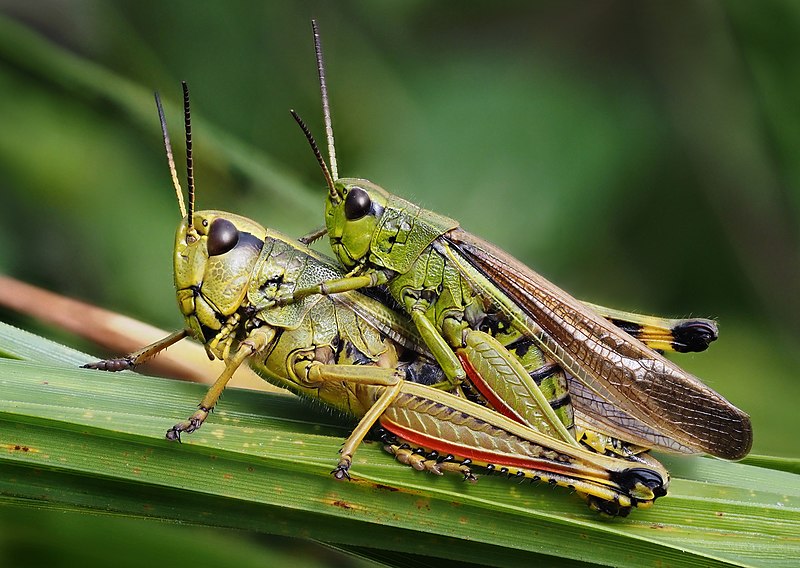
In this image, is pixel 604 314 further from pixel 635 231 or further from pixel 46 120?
pixel 46 120

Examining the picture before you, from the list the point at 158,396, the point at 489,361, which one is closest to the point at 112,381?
the point at 158,396

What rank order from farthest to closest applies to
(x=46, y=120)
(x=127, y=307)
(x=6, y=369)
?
(x=46, y=120), (x=127, y=307), (x=6, y=369)

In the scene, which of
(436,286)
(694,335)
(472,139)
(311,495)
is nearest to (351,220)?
(436,286)

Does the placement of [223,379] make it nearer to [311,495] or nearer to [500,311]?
[311,495]

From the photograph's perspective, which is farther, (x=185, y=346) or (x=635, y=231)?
(x=635, y=231)

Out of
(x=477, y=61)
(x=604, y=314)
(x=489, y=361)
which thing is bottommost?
(x=489, y=361)

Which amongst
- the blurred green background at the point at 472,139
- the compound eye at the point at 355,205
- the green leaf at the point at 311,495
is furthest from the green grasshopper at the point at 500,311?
the blurred green background at the point at 472,139

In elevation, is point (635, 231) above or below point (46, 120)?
above
